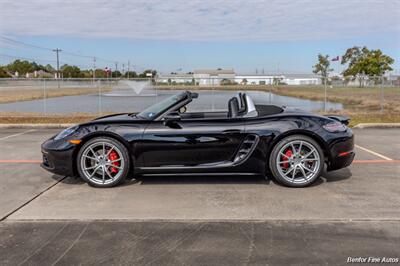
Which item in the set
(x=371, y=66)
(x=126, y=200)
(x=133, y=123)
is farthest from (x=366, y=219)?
(x=371, y=66)

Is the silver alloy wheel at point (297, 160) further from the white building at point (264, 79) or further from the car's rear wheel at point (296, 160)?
the white building at point (264, 79)

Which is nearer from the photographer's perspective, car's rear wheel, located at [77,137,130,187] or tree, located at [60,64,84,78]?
car's rear wheel, located at [77,137,130,187]

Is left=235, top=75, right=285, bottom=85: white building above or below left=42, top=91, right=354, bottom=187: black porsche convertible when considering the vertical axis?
above

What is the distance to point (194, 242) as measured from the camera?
3375 mm

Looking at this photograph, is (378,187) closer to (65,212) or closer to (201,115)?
(201,115)

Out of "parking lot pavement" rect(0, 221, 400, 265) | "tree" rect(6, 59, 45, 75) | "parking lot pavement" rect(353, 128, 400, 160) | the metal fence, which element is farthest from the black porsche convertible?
"tree" rect(6, 59, 45, 75)

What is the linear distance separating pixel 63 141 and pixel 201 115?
1978 millimetres

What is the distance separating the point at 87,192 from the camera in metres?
4.92

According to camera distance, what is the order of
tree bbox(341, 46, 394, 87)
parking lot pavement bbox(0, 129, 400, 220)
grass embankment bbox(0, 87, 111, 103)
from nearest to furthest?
parking lot pavement bbox(0, 129, 400, 220) → grass embankment bbox(0, 87, 111, 103) → tree bbox(341, 46, 394, 87)

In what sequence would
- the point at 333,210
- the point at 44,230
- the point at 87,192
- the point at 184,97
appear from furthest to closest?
1. the point at 184,97
2. the point at 87,192
3. the point at 333,210
4. the point at 44,230

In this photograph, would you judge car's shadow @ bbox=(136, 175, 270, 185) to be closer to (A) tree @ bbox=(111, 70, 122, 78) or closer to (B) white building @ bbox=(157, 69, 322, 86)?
(B) white building @ bbox=(157, 69, 322, 86)

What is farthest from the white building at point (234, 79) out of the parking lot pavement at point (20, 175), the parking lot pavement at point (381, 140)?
the parking lot pavement at point (20, 175)

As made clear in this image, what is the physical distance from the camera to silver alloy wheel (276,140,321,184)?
496cm

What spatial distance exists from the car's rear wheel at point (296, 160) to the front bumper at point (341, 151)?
169mm
